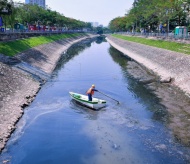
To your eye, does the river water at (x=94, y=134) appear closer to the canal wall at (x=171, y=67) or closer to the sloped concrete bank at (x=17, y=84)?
the sloped concrete bank at (x=17, y=84)

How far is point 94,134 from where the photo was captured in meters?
22.3

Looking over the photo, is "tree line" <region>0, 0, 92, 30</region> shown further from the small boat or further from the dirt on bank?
the small boat

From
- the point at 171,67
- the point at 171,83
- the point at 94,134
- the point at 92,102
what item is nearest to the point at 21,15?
the point at 171,67

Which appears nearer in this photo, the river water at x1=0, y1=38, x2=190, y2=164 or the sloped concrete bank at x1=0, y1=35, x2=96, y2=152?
the river water at x1=0, y1=38, x2=190, y2=164

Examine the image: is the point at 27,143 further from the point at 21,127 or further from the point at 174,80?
the point at 174,80

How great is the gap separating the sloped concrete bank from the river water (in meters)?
0.79

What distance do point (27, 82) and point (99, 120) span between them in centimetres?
1428

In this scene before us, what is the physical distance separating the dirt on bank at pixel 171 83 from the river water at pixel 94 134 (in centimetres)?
90

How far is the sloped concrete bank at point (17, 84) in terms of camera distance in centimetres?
2292

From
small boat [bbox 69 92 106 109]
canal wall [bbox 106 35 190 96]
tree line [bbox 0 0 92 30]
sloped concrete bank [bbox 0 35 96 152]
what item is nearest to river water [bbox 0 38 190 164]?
small boat [bbox 69 92 106 109]

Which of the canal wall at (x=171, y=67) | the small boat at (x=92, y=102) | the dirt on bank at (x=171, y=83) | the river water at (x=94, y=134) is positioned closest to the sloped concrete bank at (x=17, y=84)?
the river water at (x=94, y=134)

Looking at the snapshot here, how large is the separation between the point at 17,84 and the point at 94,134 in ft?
48.7

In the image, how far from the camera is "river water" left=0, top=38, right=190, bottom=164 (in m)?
18.6

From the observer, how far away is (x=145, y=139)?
2134cm
